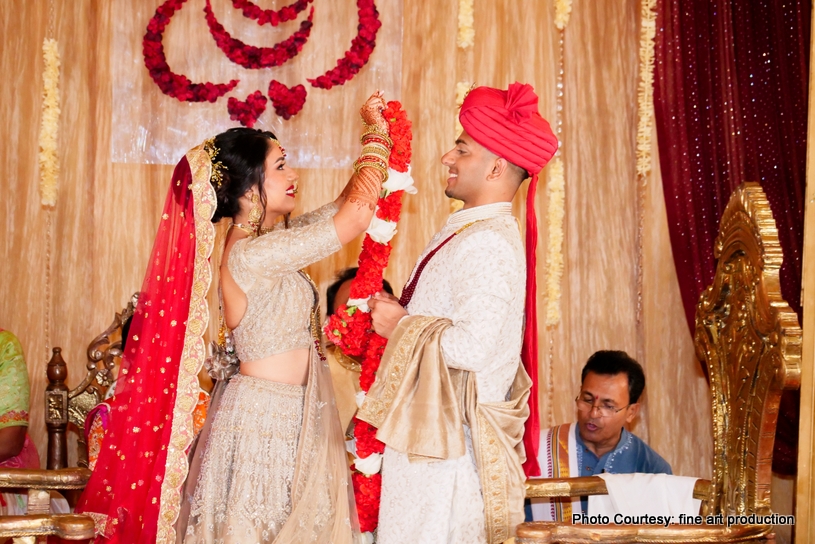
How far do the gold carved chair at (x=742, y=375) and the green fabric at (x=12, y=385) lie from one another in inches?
98.2

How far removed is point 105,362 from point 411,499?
2085mm

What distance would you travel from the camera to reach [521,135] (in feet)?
9.12

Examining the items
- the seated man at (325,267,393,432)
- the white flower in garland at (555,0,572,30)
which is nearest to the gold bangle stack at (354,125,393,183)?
the seated man at (325,267,393,432)

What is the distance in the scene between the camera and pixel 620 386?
392 centimetres

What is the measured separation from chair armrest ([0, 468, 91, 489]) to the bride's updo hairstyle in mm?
985

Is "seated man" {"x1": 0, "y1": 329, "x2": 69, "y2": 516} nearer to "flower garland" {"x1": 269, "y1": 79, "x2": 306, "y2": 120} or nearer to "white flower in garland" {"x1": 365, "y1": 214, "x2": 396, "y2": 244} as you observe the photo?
"flower garland" {"x1": 269, "y1": 79, "x2": 306, "y2": 120}

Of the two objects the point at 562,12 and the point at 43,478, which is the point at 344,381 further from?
the point at 562,12

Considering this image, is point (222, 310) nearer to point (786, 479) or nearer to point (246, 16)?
point (246, 16)

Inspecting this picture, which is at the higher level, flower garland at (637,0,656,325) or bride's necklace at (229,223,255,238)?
flower garland at (637,0,656,325)

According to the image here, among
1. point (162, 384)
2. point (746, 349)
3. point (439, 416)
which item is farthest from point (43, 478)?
point (746, 349)

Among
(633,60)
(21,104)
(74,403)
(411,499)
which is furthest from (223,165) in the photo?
(633,60)

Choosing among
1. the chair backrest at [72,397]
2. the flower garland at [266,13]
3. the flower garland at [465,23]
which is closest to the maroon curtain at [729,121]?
the flower garland at [465,23]

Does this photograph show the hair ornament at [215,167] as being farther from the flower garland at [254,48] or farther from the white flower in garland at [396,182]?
the flower garland at [254,48]

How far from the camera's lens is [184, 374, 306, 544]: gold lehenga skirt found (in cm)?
268
